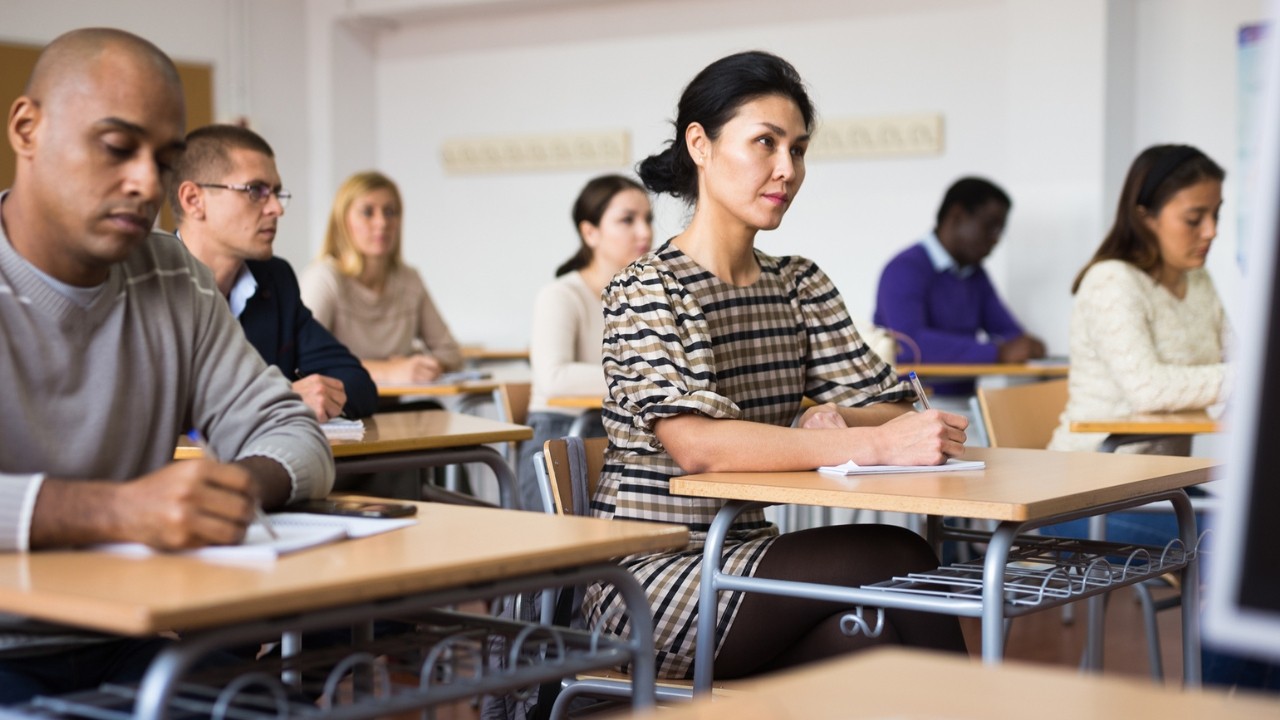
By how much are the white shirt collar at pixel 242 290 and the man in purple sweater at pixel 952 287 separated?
3.17 metres

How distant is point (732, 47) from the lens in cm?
718

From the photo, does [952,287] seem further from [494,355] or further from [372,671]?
[372,671]

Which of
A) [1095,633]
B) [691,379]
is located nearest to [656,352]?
[691,379]

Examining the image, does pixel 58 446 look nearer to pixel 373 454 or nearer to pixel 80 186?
pixel 80 186

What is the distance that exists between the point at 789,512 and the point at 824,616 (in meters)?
1.94

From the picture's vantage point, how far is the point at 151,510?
1316mm

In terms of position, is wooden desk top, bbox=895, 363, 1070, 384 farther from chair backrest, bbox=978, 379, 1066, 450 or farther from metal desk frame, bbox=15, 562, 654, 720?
metal desk frame, bbox=15, 562, 654, 720

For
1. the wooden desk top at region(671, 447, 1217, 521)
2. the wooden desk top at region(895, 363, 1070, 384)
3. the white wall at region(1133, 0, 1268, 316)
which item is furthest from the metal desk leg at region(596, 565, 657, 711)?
the white wall at region(1133, 0, 1268, 316)

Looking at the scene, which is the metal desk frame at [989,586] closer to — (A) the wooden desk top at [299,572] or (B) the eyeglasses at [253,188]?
(A) the wooden desk top at [299,572]

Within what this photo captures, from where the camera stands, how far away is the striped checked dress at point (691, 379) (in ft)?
6.81

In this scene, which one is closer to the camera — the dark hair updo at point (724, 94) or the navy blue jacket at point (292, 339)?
the dark hair updo at point (724, 94)

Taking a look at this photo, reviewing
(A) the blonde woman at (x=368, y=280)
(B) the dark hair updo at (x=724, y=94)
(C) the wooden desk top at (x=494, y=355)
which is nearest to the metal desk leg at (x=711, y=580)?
(B) the dark hair updo at (x=724, y=94)

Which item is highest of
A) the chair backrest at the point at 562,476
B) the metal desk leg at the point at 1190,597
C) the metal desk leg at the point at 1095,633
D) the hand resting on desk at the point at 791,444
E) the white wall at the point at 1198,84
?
the white wall at the point at 1198,84

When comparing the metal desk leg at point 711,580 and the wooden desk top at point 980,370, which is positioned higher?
the wooden desk top at point 980,370
